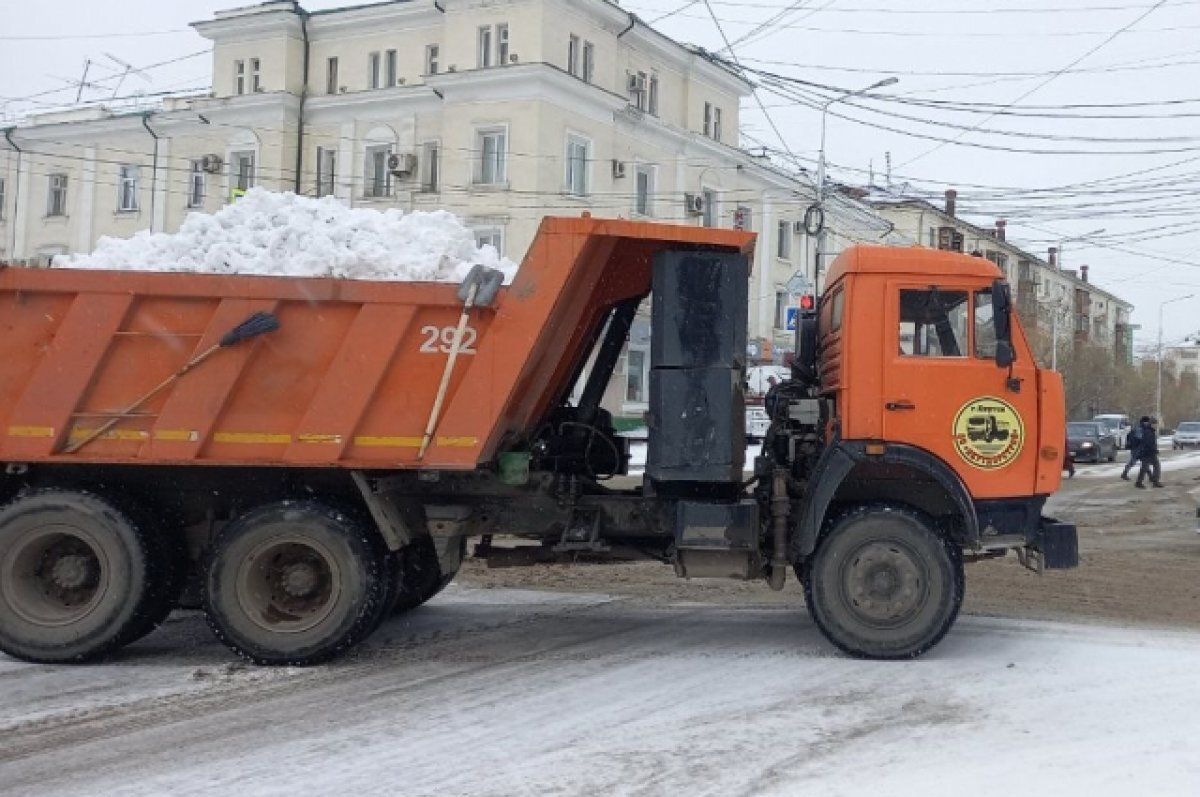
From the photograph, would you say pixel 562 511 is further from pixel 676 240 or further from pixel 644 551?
pixel 676 240

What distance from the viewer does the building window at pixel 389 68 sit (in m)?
34.1

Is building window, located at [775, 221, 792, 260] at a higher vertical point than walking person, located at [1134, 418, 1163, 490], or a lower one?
higher

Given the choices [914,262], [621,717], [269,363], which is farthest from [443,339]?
[914,262]

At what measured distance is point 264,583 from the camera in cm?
730

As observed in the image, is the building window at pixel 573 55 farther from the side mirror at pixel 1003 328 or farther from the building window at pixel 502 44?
the side mirror at pixel 1003 328

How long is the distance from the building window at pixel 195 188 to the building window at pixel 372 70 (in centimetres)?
648

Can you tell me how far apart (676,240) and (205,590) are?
3826mm

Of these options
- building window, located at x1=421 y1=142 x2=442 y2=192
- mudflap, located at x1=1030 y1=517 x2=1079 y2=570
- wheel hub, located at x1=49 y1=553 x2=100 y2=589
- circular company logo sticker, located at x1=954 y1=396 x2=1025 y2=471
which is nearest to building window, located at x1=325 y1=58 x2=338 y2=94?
building window, located at x1=421 y1=142 x2=442 y2=192

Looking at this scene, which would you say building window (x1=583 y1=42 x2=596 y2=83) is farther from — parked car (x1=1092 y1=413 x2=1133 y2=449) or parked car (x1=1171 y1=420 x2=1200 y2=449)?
parked car (x1=1171 y1=420 x2=1200 y2=449)

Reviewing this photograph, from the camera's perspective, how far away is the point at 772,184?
3962 centimetres

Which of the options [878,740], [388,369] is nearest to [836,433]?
[878,740]

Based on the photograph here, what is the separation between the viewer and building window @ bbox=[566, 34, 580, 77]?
103 feet

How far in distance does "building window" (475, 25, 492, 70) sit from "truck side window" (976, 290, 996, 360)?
84.8 feet

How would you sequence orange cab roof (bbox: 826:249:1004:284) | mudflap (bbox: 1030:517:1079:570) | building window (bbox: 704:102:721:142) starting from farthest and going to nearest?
building window (bbox: 704:102:721:142)
mudflap (bbox: 1030:517:1079:570)
orange cab roof (bbox: 826:249:1004:284)
